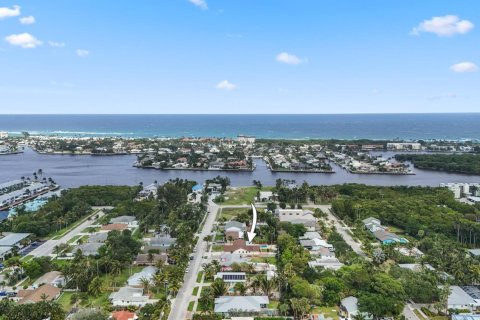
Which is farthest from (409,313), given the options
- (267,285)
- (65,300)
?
(65,300)

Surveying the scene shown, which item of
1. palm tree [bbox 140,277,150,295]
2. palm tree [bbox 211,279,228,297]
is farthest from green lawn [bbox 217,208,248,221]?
palm tree [bbox 140,277,150,295]

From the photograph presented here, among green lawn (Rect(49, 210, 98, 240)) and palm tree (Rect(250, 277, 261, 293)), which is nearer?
palm tree (Rect(250, 277, 261, 293))

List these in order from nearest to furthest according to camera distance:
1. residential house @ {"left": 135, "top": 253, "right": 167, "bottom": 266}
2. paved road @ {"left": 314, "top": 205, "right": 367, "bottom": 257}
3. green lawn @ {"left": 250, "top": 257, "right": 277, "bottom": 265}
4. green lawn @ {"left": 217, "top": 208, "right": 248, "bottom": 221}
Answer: residential house @ {"left": 135, "top": 253, "right": 167, "bottom": 266}, green lawn @ {"left": 250, "top": 257, "right": 277, "bottom": 265}, paved road @ {"left": 314, "top": 205, "right": 367, "bottom": 257}, green lawn @ {"left": 217, "top": 208, "right": 248, "bottom": 221}

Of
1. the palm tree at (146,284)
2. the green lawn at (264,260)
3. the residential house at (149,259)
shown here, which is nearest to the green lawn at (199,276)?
the residential house at (149,259)

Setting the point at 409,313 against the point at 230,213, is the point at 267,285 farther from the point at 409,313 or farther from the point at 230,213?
the point at 230,213

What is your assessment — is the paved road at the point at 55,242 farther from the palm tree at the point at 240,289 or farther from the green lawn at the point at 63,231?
the palm tree at the point at 240,289

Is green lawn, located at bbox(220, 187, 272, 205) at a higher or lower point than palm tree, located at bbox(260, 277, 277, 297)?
higher

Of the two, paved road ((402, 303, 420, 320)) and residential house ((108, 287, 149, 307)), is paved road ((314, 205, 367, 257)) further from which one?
residential house ((108, 287, 149, 307))
